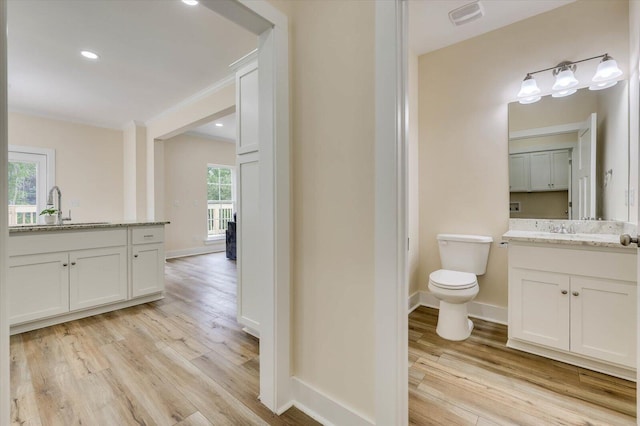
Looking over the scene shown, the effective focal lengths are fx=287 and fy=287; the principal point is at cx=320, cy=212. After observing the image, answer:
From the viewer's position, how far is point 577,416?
143cm

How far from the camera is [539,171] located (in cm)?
242

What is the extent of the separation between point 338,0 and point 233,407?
2.13 meters

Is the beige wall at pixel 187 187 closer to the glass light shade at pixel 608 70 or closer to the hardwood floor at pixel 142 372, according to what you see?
the hardwood floor at pixel 142 372

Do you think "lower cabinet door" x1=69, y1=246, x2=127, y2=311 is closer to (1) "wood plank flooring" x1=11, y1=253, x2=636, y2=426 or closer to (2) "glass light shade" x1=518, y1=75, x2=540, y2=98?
(1) "wood plank flooring" x1=11, y1=253, x2=636, y2=426

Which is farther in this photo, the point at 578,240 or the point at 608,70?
the point at 608,70

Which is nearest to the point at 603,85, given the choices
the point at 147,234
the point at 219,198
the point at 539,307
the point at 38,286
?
the point at 539,307

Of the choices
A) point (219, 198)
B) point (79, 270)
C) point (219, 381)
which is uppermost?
point (219, 198)

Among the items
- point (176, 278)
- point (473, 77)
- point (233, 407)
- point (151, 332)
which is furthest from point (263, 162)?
point (176, 278)

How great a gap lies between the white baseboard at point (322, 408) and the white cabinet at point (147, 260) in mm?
2355

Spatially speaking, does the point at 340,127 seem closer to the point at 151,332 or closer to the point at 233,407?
the point at 233,407

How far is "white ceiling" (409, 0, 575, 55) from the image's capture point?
2.15 meters

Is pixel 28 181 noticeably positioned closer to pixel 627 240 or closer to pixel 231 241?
pixel 231 241

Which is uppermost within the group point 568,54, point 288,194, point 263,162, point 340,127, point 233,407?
point 568,54

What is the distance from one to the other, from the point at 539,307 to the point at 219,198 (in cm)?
633
